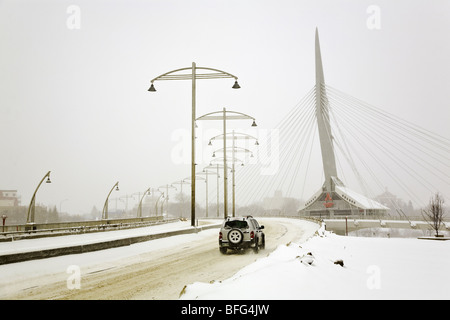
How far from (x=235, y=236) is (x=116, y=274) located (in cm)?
657

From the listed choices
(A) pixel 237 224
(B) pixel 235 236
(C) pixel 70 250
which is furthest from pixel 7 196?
(B) pixel 235 236

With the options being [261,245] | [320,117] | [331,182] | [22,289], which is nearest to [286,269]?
[22,289]

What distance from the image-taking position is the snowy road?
7.79 metres

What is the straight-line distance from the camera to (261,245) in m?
17.3

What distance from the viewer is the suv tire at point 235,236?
51.4 feet

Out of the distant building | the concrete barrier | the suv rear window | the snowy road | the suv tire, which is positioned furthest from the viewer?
the distant building

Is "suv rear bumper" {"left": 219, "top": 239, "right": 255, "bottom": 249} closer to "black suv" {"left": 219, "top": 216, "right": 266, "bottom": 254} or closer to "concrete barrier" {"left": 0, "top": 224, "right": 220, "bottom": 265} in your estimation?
"black suv" {"left": 219, "top": 216, "right": 266, "bottom": 254}

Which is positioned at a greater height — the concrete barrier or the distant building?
the distant building

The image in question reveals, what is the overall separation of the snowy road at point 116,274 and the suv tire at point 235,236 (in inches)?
24.8

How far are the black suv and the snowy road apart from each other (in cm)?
58

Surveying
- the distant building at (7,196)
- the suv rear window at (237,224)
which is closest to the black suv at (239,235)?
the suv rear window at (237,224)

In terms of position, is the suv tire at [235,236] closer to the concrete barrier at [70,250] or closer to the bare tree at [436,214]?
the concrete barrier at [70,250]

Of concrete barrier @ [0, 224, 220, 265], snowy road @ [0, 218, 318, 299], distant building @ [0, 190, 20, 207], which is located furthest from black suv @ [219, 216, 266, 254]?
distant building @ [0, 190, 20, 207]
